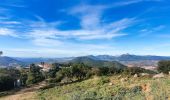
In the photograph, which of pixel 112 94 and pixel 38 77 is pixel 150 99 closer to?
pixel 112 94

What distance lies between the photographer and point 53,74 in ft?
339

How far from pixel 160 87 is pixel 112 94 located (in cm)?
546

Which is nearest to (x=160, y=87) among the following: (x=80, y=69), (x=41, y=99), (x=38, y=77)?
(x=41, y=99)

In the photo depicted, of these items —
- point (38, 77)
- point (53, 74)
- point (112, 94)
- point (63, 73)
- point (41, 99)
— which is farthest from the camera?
point (53, 74)

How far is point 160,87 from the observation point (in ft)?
100

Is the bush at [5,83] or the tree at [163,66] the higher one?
the tree at [163,66]

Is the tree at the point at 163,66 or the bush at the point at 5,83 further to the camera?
the tree at the point at 163,66

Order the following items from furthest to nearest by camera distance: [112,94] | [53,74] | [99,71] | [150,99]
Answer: [53,74] < [99,71] < [112,94] < [150,99]

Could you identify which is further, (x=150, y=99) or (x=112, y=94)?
(x=112, y=94)

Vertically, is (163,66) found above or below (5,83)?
above

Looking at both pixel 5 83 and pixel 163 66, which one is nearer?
pixel 5 83

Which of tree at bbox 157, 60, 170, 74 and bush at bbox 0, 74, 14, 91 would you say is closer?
bush at bbox 0, 74, 14, 91

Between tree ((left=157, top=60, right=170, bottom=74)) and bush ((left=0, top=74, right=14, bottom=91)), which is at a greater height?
tree ((left=157, top=60, right=170, bottom=74))

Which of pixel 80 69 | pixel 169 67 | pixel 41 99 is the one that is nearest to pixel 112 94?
pixel 41 99
